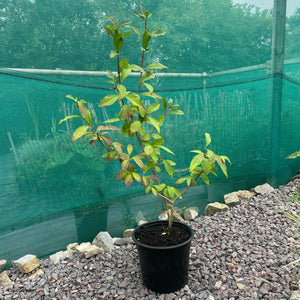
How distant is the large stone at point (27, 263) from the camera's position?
1756mm

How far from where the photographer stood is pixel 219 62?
2.50m

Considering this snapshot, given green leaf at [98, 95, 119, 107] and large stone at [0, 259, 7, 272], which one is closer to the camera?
green leaf at [98, 95, 119, 107]

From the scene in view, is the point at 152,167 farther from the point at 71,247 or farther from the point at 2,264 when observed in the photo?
the point at 2,264

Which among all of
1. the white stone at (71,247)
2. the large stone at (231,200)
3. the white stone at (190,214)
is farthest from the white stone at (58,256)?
the large stone at (231,200)

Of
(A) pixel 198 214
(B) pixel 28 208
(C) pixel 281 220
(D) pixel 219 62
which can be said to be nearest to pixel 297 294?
(C) pixel 281 220

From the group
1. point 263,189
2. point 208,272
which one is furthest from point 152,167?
point 263,189

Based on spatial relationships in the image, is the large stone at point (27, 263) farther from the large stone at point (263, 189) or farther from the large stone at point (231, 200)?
the large stone at point (263, 189)

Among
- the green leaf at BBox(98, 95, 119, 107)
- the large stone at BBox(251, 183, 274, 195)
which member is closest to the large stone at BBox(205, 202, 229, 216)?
the large stone at BBox(251, 183, 274, 195)

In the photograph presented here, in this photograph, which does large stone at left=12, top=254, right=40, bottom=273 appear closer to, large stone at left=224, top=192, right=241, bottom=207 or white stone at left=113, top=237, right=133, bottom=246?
white stone at left=113, top=237, right=133, bottom=246

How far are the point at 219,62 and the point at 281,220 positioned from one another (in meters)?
1.45

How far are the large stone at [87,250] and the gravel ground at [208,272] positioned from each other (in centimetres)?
3

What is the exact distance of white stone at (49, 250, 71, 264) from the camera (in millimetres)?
1874

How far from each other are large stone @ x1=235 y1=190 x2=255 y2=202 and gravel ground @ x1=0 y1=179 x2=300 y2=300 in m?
0.49

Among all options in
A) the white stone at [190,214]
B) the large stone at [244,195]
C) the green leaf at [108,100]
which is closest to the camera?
the green leaf at [108,100]
